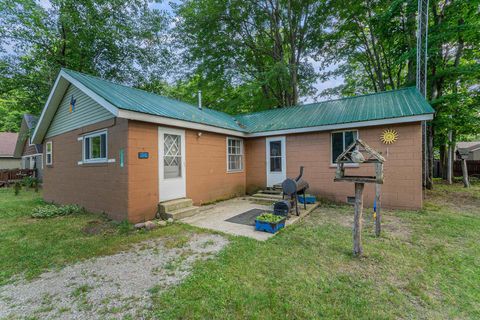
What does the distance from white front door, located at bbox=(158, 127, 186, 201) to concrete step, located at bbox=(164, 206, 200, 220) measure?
21.7 inches

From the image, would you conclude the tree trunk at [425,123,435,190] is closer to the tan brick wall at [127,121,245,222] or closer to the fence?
the fence

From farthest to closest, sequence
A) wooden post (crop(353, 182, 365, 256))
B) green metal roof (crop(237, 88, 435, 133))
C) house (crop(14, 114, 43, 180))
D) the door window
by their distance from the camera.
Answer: house (crop(14, 114, 43, 180)) < the door window < green metal roof (crop(237, 88, 435, 133)) < wooden post (crop(353, 182, 365, 256))

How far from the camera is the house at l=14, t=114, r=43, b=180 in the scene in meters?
15.4

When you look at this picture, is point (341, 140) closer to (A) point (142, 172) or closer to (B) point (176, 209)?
(B) point (176, 209)

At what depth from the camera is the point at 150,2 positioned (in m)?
15.3

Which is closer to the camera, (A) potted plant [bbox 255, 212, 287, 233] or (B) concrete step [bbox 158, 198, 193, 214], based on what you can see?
(A) potted plant [bbox 255, 212, 287, 233]

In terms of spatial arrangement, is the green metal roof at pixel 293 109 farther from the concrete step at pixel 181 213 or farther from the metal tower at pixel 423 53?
the concrete step at pixel 181 213

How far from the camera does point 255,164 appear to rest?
945 cm

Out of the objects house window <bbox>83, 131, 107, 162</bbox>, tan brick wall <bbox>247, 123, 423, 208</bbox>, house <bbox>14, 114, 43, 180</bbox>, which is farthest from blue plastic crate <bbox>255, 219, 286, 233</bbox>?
house <bbox>14, 114, 43, 180</bbox>

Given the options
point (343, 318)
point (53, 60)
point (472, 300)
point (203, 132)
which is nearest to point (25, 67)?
point (53, 60)

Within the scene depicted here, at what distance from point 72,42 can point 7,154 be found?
49.1 ft

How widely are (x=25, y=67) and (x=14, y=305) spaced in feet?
54.7

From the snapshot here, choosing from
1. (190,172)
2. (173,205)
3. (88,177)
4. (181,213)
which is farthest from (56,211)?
(190,172)

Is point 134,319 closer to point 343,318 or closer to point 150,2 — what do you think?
point 343,318
